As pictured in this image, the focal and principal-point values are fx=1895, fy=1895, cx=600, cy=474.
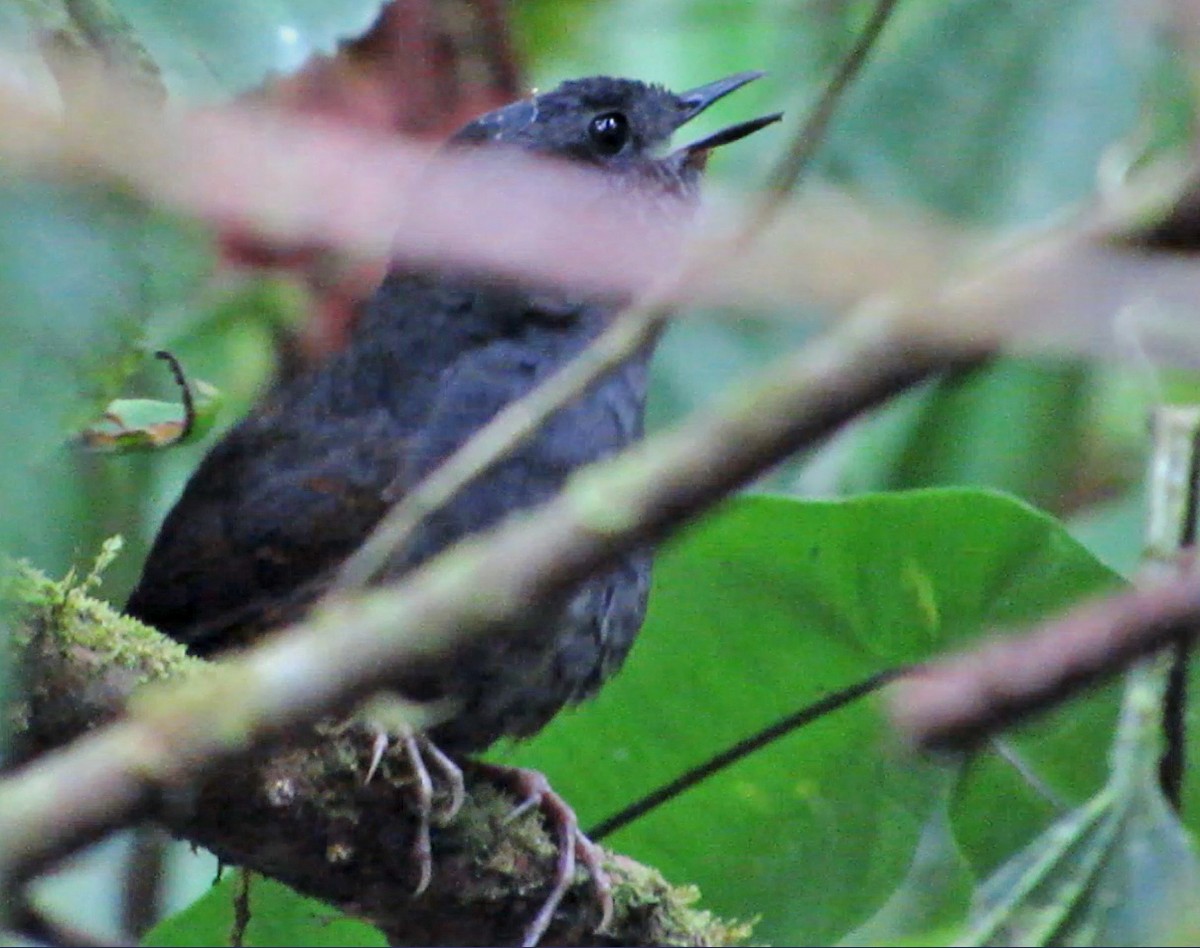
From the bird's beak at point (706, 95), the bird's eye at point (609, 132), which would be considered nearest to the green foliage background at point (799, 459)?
the bird's beak at point (706, 95)

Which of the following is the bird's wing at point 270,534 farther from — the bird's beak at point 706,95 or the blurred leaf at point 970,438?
the blurred leaf at point 970,438

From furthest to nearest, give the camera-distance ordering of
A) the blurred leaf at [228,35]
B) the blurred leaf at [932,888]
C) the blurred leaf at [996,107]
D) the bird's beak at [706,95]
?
1. the blurred leaf at [996,107]
2. the bird's beak at [706,95]
3. the blurred leaf at [932,888]
4. the blurred leaf at [228,35]

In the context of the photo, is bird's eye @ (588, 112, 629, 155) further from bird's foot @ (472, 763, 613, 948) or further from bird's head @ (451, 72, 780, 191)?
bird's foot @ (472, 763, 613, 948)

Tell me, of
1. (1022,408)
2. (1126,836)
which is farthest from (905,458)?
(1126,836)

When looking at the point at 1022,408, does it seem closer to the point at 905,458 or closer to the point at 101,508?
the point at 905,458

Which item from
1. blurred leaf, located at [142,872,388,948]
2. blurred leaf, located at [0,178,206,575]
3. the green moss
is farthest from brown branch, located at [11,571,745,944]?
blurred leaf, located at [0,178,206,575]

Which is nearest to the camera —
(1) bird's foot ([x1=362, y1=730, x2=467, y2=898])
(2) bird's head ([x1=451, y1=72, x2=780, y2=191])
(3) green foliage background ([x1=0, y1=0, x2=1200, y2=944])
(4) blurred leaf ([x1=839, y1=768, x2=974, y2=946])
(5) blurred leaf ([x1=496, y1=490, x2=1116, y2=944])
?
(3) green foliage background ([x1=0, y1=0, x2=1200, y2=944])

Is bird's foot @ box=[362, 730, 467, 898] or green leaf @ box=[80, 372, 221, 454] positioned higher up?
green leaf @ box=[80, 372, 221, 454]
